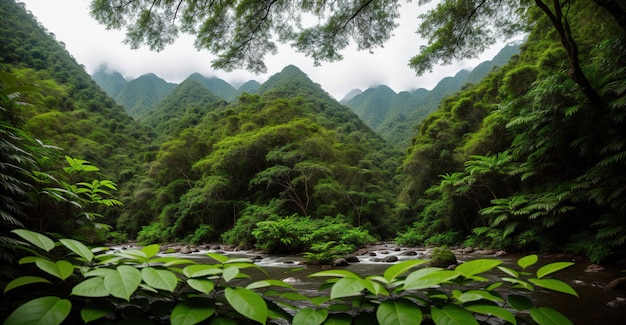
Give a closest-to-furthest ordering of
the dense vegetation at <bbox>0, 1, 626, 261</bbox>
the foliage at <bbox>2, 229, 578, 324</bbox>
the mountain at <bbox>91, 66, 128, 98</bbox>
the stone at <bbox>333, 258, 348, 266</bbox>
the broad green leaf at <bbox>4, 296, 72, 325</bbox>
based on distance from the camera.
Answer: the broad green leaf at <bbox>4, 296, 72, 325</bbox> → the foliage at <bbox>2, 229, 578, 324</bbox> → the dense vegetation at <bbox>0, 1, 626, 261</bbox> → the stone at <bbox>333, 258, 348, 266</bbox> → the mountain at <bbox>91, 66, 128, 98</bbox>

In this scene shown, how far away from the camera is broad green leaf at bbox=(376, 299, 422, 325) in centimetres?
69

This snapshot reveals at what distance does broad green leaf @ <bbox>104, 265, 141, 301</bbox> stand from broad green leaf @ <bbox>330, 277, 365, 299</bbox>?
0.51 meters

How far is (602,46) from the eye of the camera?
5902 millimetres

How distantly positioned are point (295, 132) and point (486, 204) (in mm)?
10736

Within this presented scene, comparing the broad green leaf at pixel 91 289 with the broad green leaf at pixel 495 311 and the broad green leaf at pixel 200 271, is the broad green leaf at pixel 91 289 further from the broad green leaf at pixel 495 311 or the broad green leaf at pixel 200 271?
the broad green leaf at pixel 495 311

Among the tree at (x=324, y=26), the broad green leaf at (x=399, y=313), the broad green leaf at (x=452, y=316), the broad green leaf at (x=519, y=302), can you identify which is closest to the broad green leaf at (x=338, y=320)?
the broad green leaf at (x=399, y=313)

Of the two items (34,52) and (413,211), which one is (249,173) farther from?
(34,52)

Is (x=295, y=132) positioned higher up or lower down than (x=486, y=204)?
higher up

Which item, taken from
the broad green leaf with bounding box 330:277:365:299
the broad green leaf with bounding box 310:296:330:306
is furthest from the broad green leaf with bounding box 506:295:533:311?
the broad green leaf with bounding box 310:296:330:306

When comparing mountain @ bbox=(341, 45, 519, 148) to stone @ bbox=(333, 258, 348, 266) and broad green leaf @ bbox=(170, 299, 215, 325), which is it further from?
broad green leaf @ bbox=(170, 299, 215, 325)

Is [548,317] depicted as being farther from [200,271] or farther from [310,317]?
[200,271]

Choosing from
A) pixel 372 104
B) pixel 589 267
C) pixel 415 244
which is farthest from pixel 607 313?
pixel 372 104

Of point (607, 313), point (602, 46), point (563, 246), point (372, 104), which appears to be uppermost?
point (372, 104)

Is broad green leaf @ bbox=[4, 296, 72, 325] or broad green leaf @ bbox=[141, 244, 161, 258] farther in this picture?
broad green leaf @ bbox=[141, 244, 161, 258]
